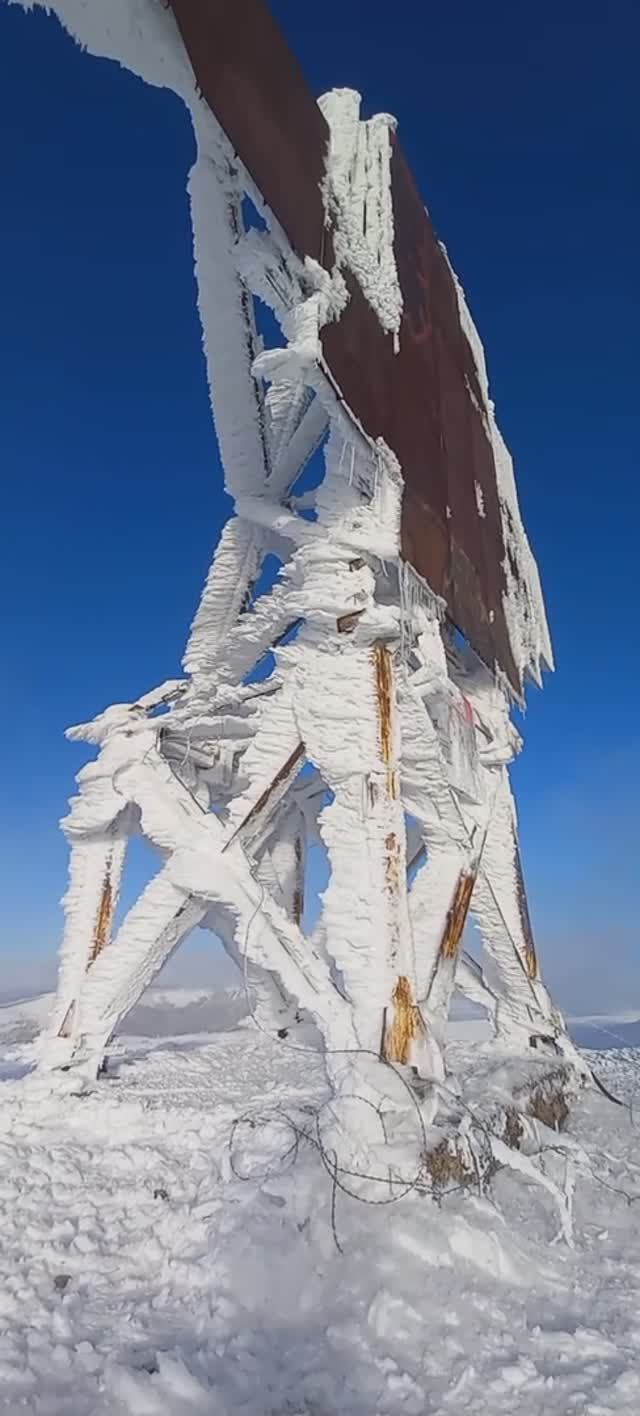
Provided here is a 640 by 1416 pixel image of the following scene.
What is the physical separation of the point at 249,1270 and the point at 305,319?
18.4 feet

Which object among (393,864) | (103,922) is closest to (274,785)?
(393,864)

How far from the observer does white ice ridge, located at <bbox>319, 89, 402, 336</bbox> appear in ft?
23.0

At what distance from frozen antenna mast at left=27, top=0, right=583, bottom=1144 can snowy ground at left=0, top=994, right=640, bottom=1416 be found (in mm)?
1157

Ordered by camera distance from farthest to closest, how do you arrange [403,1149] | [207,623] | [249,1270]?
[207,623]
[403,1149]
[249,1270]

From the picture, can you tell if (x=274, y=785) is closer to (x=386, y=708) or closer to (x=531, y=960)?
(x=386, y=708)

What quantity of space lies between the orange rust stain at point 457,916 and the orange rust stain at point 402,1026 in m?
1.50

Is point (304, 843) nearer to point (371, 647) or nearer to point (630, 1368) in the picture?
point (371, 647)

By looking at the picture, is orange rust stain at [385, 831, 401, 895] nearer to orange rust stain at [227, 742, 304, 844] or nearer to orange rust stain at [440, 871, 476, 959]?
orange rust stain at [227, 742, 304, 844]

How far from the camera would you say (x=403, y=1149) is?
4426mm

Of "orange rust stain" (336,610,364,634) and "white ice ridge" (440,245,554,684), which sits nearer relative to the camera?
"orange rust stain" (336,610,364,634)

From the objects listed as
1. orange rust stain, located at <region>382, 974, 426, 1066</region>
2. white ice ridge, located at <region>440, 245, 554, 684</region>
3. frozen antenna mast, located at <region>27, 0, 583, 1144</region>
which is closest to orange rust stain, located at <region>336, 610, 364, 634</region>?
frozen antenna mast, located at <region>27, 0, 583, 1144</region>

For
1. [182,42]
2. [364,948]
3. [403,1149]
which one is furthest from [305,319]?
[403,1149]

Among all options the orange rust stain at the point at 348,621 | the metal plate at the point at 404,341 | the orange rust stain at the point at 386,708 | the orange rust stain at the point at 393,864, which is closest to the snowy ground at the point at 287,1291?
the orange rust stain at the point at 393,864

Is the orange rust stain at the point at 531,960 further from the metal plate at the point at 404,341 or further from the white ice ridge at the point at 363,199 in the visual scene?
the white ice ridge at the point at 363,199
